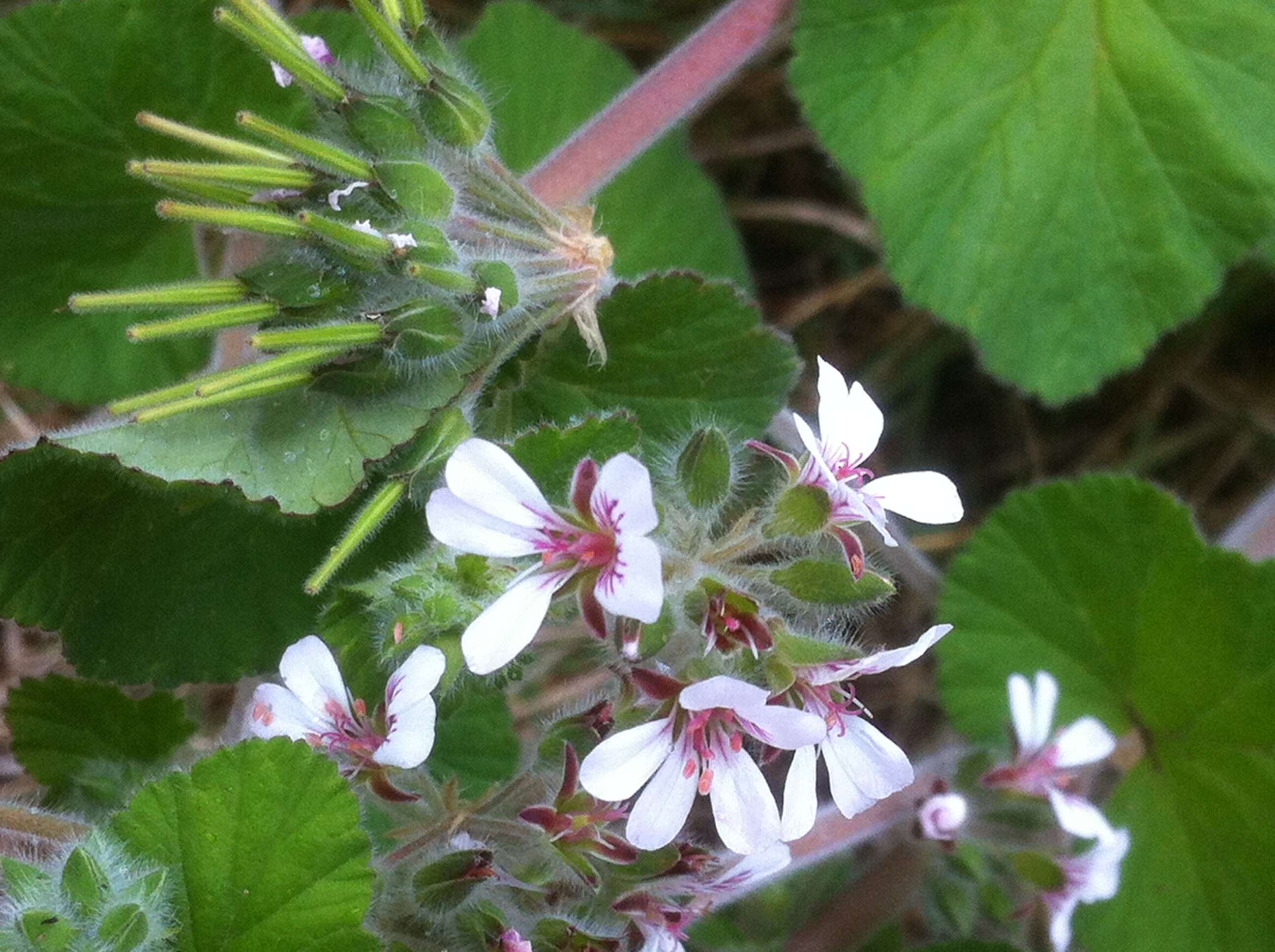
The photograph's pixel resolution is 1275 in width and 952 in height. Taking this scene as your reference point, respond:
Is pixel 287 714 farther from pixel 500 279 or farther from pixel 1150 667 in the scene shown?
pixel 1150 667

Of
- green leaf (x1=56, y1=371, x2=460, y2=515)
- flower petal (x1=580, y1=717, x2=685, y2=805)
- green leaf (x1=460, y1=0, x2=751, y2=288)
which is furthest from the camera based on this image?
green leaf (x1=460, y1=0, x2=751, y2=288)

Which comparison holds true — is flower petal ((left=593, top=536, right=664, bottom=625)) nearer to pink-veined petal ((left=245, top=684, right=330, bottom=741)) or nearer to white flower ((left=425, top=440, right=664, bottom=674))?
white flower ((left=425, top=440, right=664, bottom=674))

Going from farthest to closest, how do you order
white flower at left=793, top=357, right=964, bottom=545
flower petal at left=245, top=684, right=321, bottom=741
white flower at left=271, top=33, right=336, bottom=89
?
white flower at left=271, top=33, right=336, bottom=89, flower petal at left=245, top=684, right=321, bottom=741, white flower at left=793, top=357, right=964, bottom=545

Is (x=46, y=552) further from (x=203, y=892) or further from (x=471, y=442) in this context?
(x=471, y=442)

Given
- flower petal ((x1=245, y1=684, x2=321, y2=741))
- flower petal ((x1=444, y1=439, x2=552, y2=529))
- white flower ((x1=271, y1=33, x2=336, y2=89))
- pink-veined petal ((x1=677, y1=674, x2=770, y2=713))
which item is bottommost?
flower petal ((x1=245, y1=684, x2=321, y2=741))

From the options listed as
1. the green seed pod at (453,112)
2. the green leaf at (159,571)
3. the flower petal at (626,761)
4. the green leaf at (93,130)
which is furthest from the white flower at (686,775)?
the green leaf at (93,130)

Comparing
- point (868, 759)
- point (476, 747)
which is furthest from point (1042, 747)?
point (476, 747)

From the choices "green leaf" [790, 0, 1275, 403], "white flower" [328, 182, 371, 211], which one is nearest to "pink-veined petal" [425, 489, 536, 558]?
"white flower" [328, 182, 371, 211]
